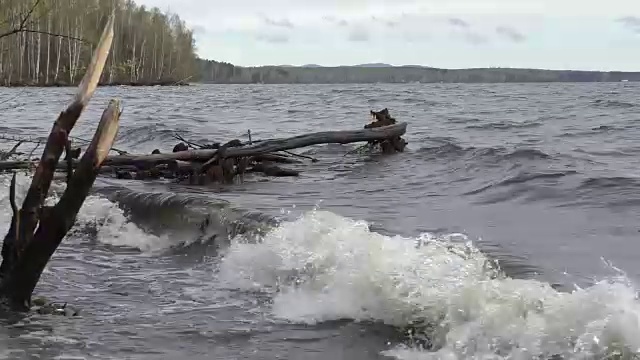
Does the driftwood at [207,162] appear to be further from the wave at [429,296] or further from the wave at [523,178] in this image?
the wave at [429,296]

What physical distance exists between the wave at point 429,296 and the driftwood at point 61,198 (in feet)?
5.16

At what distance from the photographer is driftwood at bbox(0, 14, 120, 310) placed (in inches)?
183

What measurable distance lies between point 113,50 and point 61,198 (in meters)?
80.8

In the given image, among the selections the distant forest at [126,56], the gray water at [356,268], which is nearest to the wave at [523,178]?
the gray water at [356,268]

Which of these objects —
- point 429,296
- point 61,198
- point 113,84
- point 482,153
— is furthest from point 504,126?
point 113,84

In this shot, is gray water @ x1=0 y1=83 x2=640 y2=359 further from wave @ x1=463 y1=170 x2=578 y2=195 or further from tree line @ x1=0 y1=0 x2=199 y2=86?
tree line @ x1=0 y1=0 x2=199 y2=86

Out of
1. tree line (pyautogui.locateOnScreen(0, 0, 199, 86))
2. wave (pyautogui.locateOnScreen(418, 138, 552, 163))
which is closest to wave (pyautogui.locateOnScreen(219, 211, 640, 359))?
wave (pyautogui.locateOnScreen(418, 138, 552, 163))

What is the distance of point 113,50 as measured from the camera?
269 feet

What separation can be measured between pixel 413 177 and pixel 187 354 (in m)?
8.83

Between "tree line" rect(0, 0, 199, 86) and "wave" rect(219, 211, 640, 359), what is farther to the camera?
"tree line" rect(0, 0, 199, 86)

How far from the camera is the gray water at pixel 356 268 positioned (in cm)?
471

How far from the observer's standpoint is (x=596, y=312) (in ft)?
15.3

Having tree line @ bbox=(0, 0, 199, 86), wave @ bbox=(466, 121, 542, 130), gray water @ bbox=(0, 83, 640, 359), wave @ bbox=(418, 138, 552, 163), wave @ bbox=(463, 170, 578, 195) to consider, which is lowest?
gray water @ bbox=(0, 83, 640, 359)

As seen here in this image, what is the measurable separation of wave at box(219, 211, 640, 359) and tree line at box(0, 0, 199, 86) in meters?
47.5
